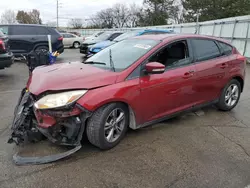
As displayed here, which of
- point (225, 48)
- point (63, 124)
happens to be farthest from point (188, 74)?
point (63, 124)

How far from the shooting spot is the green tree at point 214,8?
3153 cm

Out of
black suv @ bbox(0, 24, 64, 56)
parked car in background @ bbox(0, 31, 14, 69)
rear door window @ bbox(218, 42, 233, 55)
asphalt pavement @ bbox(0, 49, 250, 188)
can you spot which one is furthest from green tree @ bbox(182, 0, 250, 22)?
asphalt pavement @ bbox(0, 49, 250, 188)

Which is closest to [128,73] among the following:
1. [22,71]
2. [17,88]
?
[17,88]

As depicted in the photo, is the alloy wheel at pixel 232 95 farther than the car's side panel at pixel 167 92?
Yes

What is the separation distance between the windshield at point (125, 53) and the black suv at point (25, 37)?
8191 mm

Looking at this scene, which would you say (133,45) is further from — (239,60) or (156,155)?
(239,60)

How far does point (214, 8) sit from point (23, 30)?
31886 millimetres

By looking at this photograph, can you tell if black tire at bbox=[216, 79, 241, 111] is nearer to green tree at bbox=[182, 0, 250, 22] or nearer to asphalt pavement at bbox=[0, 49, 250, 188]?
asphalt pavement at bbox=[0, 49, 250, 188]

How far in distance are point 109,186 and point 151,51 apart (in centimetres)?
200

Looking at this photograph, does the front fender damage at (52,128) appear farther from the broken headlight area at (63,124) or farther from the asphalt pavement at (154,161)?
the asphalt pavement at (154,161)

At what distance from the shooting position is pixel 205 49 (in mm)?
4379

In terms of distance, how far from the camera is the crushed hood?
3.00 meters

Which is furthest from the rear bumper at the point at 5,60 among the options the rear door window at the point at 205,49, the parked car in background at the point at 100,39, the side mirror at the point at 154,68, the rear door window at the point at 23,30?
the parked car in background at the point at 100,39

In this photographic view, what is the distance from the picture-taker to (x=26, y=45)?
11.3 m
